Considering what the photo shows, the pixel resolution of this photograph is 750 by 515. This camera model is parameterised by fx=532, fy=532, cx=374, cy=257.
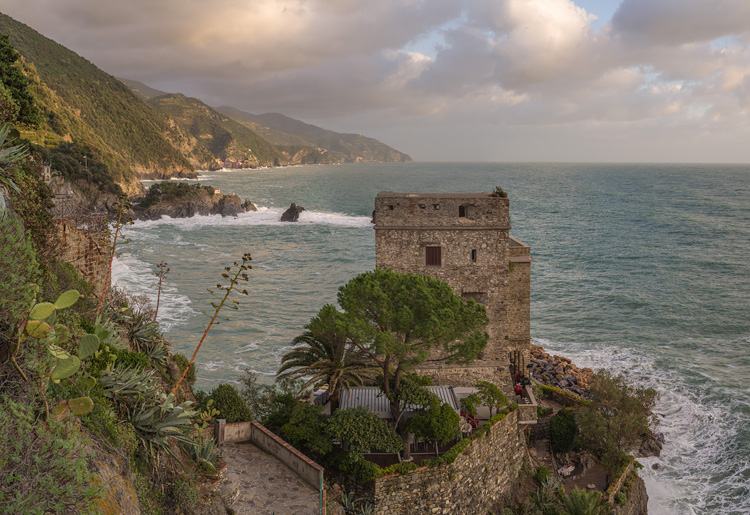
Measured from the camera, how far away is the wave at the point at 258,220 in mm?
85325

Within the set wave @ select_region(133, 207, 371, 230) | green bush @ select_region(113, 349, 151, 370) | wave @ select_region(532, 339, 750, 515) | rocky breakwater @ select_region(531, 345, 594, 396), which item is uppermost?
green bush @ select_region(113, 349, 151, 370)

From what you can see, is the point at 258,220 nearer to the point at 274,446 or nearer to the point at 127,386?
the point at 274,446

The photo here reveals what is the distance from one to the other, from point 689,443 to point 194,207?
84095 mm

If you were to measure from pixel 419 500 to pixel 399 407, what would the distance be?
2.85 metres

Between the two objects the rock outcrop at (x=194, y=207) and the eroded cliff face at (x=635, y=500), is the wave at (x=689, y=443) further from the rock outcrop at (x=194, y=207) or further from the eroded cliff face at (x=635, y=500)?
the rock outcrop at (x=194, y=207)

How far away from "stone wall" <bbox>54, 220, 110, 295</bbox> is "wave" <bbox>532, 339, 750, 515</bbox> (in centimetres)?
2320

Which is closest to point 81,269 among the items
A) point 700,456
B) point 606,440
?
point 606,440

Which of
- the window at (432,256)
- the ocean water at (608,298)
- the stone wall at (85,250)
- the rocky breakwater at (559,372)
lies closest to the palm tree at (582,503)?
the ocean water at (608,298)

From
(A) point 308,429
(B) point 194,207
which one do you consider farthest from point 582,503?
(B) point 194,207

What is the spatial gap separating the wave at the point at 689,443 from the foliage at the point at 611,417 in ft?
9.40

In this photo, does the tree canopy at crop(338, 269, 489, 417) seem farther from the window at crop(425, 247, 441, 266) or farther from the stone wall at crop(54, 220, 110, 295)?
the stone wall at crop(54, 220, 110, 295)

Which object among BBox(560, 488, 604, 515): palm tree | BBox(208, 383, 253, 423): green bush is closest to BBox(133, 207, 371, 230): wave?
BBox(208, 383, 253, 423): green bush

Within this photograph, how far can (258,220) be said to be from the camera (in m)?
92.1

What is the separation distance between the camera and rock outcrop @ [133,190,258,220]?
8831 cm
